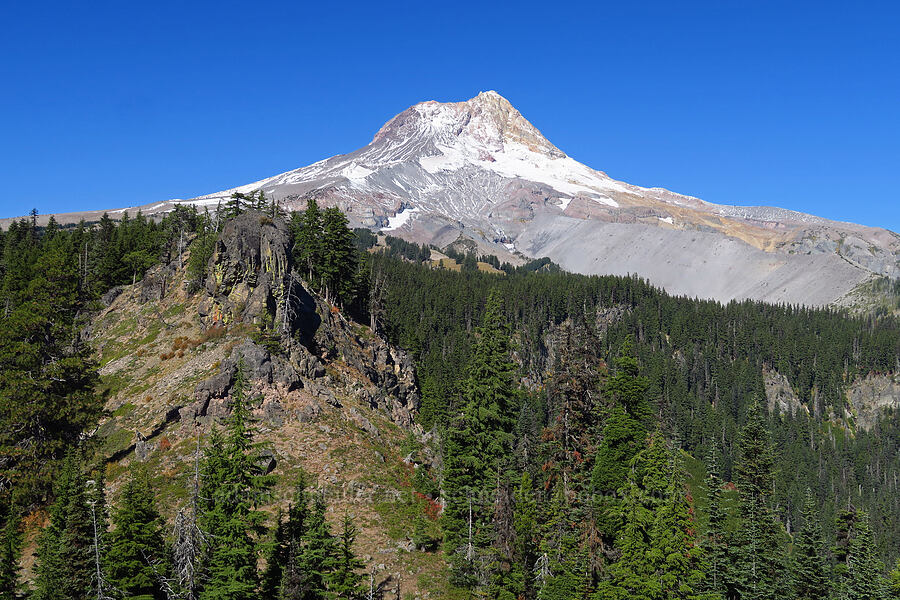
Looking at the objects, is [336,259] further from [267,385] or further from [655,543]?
[655,543]

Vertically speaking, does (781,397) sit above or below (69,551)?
above

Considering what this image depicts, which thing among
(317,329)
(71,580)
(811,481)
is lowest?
(811,481)

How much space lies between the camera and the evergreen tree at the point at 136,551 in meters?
29.2

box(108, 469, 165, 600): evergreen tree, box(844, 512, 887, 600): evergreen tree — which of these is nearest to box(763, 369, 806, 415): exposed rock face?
box(844, 512, 887, 600): evergreen tree

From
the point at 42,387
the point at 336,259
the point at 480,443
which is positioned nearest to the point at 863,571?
the point at 480,443

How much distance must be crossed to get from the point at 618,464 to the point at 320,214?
5722 centimetres

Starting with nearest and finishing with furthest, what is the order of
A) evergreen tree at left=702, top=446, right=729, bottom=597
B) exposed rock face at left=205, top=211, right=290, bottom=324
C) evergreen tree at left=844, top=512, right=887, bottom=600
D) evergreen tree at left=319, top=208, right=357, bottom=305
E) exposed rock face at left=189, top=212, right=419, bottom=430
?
evergreen tree at left=702, top=446, right=729, bottom=597 < evergreen tree at left=844, top=512, right=887, bottom=600 < exposed rock face at left=189, top=212, right=419, bottom=430 < exposed rock face at left=205, top=211, right=290, bottom=324 < evergreen tree at left=319, top=208, right=357, bottom=305

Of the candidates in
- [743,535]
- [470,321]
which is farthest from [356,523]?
[470,321]

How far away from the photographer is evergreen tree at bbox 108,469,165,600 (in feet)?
95.9

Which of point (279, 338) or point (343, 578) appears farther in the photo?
point (279, 338)

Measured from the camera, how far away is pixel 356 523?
4238 centimetres

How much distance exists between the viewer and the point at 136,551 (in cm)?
2966

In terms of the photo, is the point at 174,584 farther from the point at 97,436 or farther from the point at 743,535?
the point at 743,535

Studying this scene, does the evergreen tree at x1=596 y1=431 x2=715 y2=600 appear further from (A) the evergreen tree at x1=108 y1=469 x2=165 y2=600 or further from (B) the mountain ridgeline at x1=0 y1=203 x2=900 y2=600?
(A) the evergreen tree at x1=108 y1=469 x2=165 y2=600
